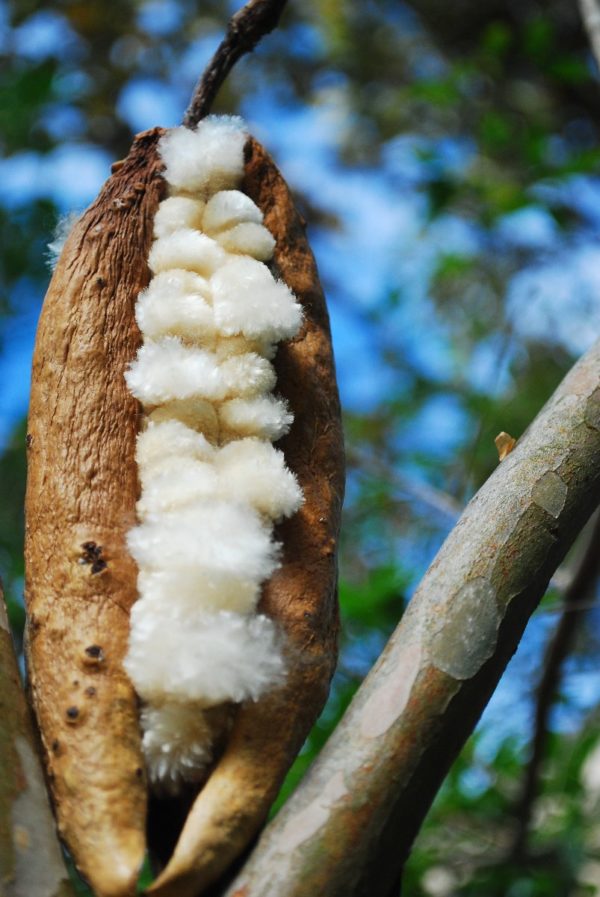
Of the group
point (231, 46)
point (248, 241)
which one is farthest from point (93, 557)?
point (231, 46)

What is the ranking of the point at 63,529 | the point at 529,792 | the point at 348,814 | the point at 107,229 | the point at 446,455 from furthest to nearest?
1. the point at 446,455
2. the point at 529,792
3. the point at 107,229
4. the point at 63,529
5. the point at 348,814

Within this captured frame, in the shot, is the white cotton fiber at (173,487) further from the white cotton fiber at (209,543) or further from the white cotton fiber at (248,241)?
the white cotton fiber at (248,241)

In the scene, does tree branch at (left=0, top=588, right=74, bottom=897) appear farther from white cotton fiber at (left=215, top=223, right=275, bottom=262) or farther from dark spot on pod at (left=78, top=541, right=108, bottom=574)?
white cotton fiber at (left=215, top=223, right=275, bottom=262)

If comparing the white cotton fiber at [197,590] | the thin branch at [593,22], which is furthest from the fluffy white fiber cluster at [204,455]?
the thin branch at [593,22]

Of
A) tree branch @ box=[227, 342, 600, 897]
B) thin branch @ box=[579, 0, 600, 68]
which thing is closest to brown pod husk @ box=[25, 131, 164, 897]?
tree branch @ box=[227, 342, 600, 897]

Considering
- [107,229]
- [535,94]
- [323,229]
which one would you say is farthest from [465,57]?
[107,229]

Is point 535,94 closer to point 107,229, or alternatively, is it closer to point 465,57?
point 465,57
